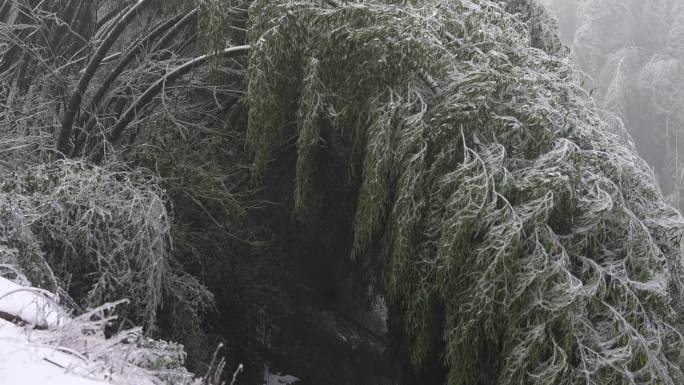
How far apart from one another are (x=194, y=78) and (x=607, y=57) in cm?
2408

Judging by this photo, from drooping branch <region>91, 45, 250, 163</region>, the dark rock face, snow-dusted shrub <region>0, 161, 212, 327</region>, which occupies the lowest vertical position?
the dark rock face

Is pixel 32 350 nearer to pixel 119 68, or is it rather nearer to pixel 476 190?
pixel 476 190

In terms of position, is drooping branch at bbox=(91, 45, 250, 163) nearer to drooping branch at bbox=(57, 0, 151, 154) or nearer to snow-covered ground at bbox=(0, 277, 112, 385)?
drooping branch at bbox=(57, 0, 151, 154)

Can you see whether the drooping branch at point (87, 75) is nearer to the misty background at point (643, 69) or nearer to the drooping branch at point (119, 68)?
the drooping branch at point (119, 68)

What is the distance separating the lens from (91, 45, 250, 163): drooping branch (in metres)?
8.25

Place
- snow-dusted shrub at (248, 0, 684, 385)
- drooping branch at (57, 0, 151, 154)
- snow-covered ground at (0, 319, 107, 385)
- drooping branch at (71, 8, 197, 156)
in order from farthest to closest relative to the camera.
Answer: drooping branch at (71, 8, 197, 156), drooping branch at (57, 0, 151, 154), snow-dusted shrub at (248, 0, 684, 385), snow-covered ground at (0, 319, 107, 385)

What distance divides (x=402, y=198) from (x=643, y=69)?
2487 centimetres

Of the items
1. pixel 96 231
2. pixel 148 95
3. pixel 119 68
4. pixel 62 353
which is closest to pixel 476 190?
pixel 96 231

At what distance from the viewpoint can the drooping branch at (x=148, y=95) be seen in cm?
825

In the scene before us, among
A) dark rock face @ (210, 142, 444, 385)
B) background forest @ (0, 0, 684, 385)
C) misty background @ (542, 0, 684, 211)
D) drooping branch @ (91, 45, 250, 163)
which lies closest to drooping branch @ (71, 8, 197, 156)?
background forest @ (0, 0, 684, 385)

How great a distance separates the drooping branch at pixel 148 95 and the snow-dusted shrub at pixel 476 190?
4.41 ft

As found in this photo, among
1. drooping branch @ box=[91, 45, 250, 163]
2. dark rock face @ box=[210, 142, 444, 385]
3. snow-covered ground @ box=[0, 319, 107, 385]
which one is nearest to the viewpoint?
snow-covered ground @ box=[0, 319, 107, 385]

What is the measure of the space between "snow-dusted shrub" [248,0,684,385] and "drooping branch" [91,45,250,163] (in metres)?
1.34

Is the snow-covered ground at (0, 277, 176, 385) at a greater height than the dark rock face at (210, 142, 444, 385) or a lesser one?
greater
